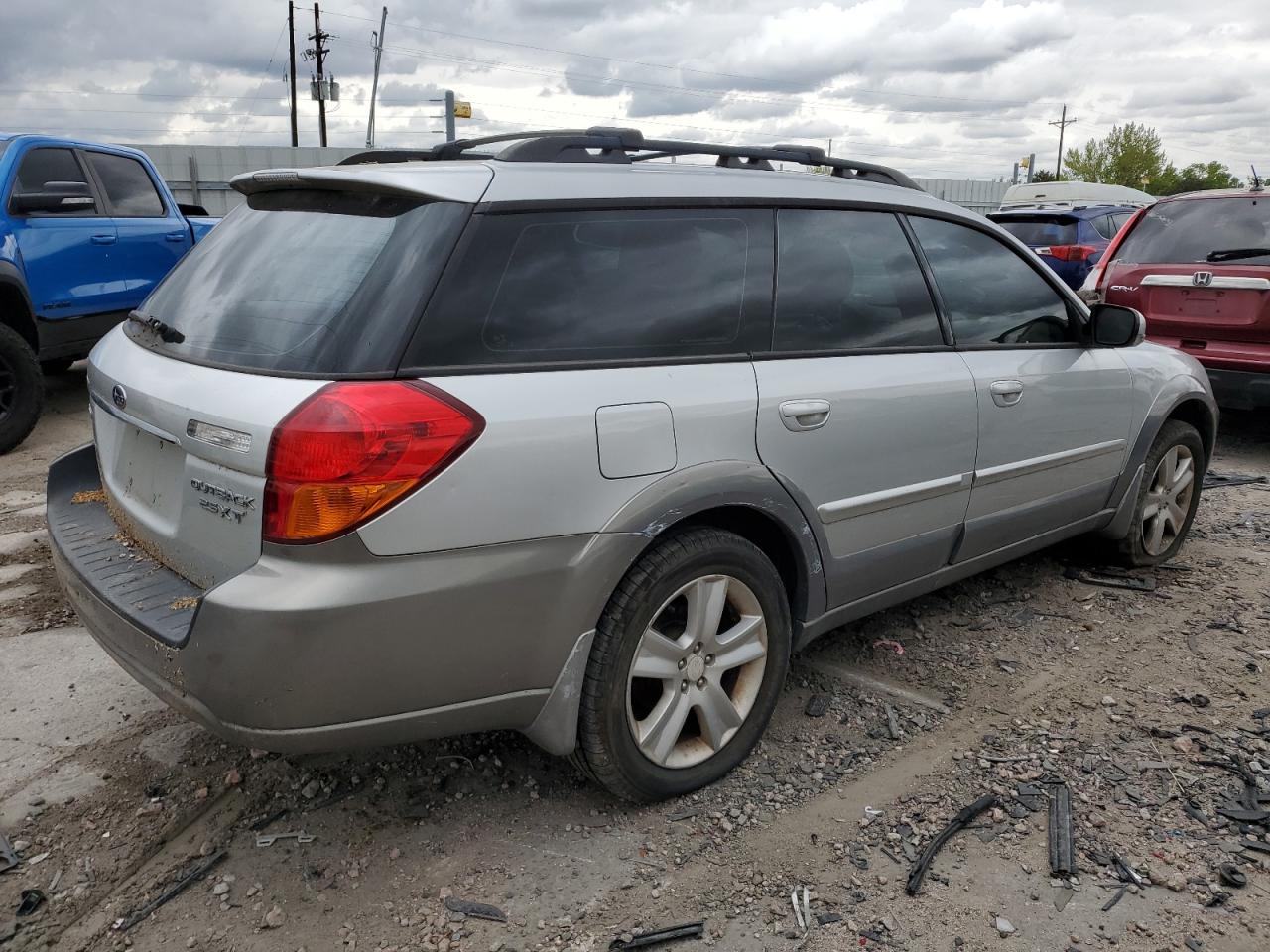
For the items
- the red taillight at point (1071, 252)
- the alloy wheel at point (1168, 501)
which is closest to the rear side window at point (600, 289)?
the alloy wheel at point (1168, 501)

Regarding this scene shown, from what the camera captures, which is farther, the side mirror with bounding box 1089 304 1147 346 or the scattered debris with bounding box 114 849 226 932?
the side mirror with bounding box 1089 304 1147 346

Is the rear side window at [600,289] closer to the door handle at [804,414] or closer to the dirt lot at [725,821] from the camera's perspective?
the door handle at [804,414]

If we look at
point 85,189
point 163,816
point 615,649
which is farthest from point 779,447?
point 85,189

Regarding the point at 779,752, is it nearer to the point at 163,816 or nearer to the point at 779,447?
the point at 779,447

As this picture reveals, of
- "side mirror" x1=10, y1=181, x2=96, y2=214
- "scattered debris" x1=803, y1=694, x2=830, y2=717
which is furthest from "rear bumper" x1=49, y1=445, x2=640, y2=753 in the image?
"side mirror" x1=10, y1=181, x2=96, y2=214

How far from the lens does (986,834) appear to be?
272 cm

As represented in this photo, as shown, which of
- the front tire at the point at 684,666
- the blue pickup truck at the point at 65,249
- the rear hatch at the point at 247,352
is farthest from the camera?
the blue pickup truck at the point at 65,249

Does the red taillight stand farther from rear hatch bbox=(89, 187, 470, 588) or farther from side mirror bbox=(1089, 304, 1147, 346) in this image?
rear hatch bbox=(89, 187, 470, 588)

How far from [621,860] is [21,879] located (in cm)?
145

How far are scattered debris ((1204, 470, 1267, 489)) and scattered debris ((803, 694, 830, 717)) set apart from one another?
3995mm

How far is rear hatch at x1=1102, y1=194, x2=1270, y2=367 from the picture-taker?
6512 millimetres

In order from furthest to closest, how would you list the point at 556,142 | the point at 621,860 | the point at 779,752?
the point at 779,752 → the point at 556,142 → the point at 621,860

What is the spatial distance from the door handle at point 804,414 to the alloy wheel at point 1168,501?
238 centimetres

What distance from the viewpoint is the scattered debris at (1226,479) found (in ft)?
20.7
